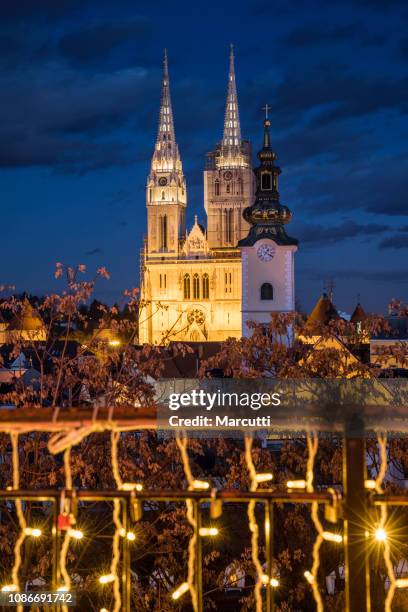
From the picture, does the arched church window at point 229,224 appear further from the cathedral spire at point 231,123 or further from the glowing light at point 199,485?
the glowing light at point 199,485

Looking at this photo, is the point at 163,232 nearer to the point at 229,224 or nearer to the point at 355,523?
the point at 229,224

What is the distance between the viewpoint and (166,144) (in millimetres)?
102812

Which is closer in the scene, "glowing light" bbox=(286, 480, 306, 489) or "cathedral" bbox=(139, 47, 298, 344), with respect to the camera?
"glowing light" bbox=(286, 480, 306, 489)

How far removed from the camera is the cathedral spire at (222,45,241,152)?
106 metres

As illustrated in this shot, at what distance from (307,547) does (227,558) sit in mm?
3477

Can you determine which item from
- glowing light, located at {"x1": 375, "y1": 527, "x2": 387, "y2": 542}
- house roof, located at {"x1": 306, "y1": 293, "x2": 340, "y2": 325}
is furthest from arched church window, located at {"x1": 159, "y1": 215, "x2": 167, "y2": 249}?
glowing light, located at {"x1": 375, "y1": 527, "x2": 387, "y2": 542}

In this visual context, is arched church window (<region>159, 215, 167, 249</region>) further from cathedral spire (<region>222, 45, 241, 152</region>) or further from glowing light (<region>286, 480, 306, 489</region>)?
glowing light (<region>286, 480, 306, 489</region>)

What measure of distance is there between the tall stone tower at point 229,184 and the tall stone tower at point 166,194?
3.68 m

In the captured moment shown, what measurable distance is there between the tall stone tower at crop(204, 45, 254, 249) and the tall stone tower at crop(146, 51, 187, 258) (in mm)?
3676

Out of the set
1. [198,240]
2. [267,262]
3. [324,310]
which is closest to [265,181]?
[267,262]

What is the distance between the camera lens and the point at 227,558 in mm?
17000

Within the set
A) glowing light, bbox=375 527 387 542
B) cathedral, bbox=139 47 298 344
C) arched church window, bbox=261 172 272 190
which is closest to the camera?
glowing light, bbox=375 527 387 542

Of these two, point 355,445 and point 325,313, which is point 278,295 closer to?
point 325,313

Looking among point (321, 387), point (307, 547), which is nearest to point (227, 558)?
point (307, 547)
